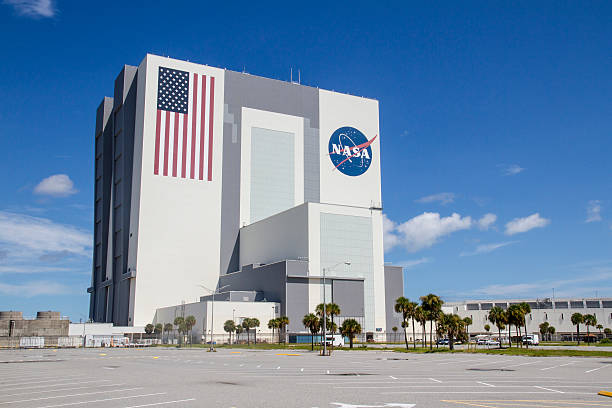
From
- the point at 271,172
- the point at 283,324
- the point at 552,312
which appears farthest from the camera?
the point at 552,312

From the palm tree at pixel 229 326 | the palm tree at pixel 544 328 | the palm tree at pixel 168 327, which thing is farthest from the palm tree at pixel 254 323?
the palm tree at pixel 544 328

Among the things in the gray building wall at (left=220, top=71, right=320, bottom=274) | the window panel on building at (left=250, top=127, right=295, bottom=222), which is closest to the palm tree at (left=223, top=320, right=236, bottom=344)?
the gray building wall at (left=220, top=71, right=320, bottom=274)

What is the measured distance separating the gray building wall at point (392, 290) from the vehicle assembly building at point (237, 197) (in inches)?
10.1

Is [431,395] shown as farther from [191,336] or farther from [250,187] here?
[250,187]

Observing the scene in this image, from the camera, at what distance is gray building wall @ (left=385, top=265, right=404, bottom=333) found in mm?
113062

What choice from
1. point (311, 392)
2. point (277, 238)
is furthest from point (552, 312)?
point (311, 392)

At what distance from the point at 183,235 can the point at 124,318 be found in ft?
68.7

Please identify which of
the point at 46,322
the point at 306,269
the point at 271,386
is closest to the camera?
the point at 271,386

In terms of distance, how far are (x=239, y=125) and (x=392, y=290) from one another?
49059mm

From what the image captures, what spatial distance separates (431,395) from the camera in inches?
711

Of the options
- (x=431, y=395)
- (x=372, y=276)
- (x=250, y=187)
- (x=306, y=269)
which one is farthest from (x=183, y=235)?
(x=431, y=395)

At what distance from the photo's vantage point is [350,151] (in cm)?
13500

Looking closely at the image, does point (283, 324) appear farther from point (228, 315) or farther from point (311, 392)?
point (311, 392)

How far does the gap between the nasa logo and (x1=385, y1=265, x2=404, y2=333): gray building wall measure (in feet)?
89.9
